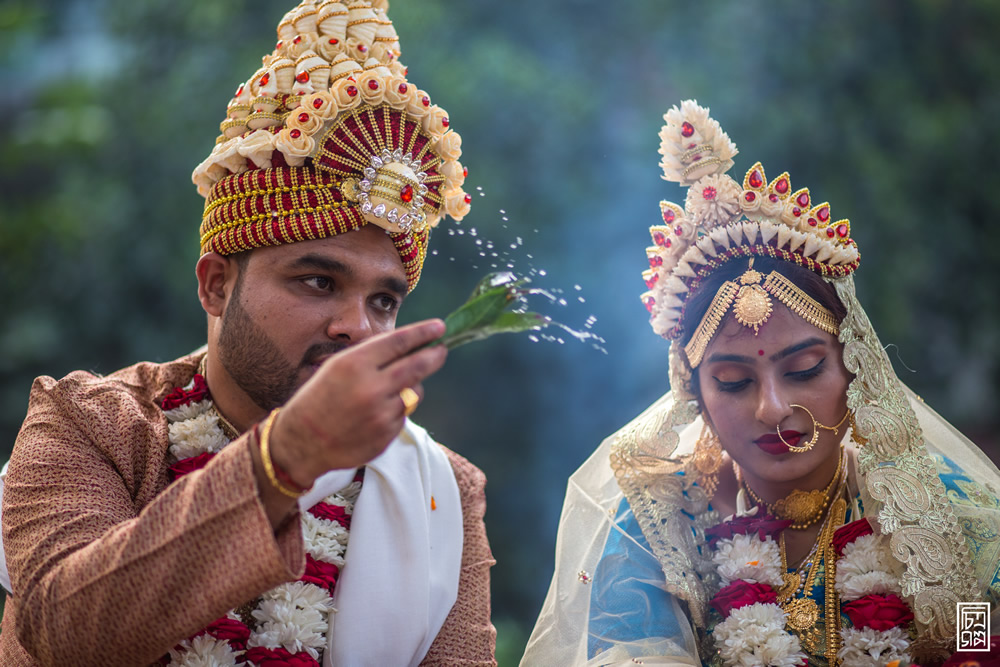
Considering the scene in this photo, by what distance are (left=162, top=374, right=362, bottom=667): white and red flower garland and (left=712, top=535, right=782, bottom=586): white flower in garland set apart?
129 centimetres

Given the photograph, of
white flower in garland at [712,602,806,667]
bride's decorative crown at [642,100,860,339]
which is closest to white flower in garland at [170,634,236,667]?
white flower in garland at [712,602,806,667]

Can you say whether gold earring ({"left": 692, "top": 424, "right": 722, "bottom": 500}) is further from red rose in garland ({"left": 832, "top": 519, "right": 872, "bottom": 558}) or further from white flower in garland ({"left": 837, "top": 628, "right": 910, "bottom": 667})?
white flower in garland ({"left": 837, "top": 628, "right": 910, "bottom": 667})

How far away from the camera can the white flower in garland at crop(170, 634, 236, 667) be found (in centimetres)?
251

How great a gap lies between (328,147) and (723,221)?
1369mm

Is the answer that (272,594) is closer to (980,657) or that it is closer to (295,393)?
(295,393)

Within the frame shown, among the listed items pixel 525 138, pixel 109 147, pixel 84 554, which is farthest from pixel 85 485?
pixel 109 147

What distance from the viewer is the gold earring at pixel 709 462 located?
3.34 m

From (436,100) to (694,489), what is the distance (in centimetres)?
394

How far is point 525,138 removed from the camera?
649 centimetres

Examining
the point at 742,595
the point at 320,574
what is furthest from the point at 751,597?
the point at 320,574

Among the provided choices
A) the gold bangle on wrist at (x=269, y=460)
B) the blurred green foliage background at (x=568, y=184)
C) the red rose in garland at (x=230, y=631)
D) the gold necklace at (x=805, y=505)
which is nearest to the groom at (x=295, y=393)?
the red rose in garland at (x=230, y=631)

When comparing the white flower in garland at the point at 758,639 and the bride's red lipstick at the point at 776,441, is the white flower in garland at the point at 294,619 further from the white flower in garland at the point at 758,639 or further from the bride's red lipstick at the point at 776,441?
the bride's red lipstick at the point at 776,441

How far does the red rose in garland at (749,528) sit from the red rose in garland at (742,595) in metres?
0.18

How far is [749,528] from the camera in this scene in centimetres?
314
